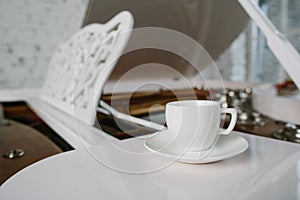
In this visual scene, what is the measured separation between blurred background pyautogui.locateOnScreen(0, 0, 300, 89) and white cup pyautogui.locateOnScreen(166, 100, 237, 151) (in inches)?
18.6

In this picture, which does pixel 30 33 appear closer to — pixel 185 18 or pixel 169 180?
pixel 185 18

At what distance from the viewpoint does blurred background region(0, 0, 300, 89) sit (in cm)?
147

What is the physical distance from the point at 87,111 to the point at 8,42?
5.93 ft

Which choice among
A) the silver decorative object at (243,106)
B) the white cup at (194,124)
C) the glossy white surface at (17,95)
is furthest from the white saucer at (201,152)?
the glossy white surface at (17,95)

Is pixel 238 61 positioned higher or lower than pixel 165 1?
lower

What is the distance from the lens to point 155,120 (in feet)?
2.26

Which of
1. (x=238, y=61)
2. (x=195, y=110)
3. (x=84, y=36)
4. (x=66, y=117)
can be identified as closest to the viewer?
(x=195, y=110)

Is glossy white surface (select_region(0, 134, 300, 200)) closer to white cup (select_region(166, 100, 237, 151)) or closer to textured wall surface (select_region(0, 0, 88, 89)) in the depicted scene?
white cup (select_region(166, 100, 237, 151))

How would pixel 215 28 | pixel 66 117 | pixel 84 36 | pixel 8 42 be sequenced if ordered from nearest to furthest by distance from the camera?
pixel 66 117 → pixel 84 36 → pixel 215 28 → pixel 8 42

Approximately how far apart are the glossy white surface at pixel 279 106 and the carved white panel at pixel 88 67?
45cm

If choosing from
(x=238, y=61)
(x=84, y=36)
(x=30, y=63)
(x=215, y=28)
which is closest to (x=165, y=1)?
(x=215, y=28)

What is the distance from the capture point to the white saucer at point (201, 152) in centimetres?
35

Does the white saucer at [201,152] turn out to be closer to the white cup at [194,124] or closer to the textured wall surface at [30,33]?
the white cup at [194,124]

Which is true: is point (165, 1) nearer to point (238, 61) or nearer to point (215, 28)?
point (215, 28)
